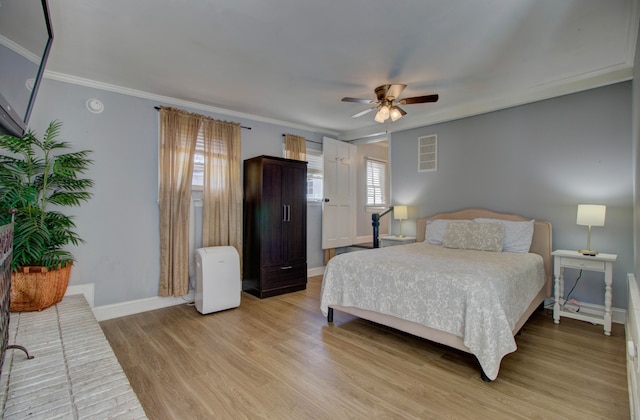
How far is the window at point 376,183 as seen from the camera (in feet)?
21.7

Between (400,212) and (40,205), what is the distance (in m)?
4.31

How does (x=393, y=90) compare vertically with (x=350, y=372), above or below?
above

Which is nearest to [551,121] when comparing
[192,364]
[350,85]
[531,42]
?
[531,42]

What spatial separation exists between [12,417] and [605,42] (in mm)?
4398

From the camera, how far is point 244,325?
3.10m

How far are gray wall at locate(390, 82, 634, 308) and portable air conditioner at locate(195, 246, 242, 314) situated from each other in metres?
3.00

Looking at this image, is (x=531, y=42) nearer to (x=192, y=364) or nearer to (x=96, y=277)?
(x=192, y=364)

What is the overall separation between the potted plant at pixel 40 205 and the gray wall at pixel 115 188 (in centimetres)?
12

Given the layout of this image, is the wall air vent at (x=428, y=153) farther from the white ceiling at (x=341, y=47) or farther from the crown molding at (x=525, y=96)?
the white ceiling at (x=341, y=47)

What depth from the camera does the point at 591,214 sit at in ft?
9.75

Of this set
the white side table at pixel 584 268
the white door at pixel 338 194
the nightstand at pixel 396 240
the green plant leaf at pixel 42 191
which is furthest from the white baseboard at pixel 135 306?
the white side table at pixel 584 268

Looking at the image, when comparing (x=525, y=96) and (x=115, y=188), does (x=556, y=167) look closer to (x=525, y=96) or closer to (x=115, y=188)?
(x=525, y=96)

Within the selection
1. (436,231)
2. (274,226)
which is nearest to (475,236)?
(436,231)

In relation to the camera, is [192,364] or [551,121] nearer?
[192,364]
